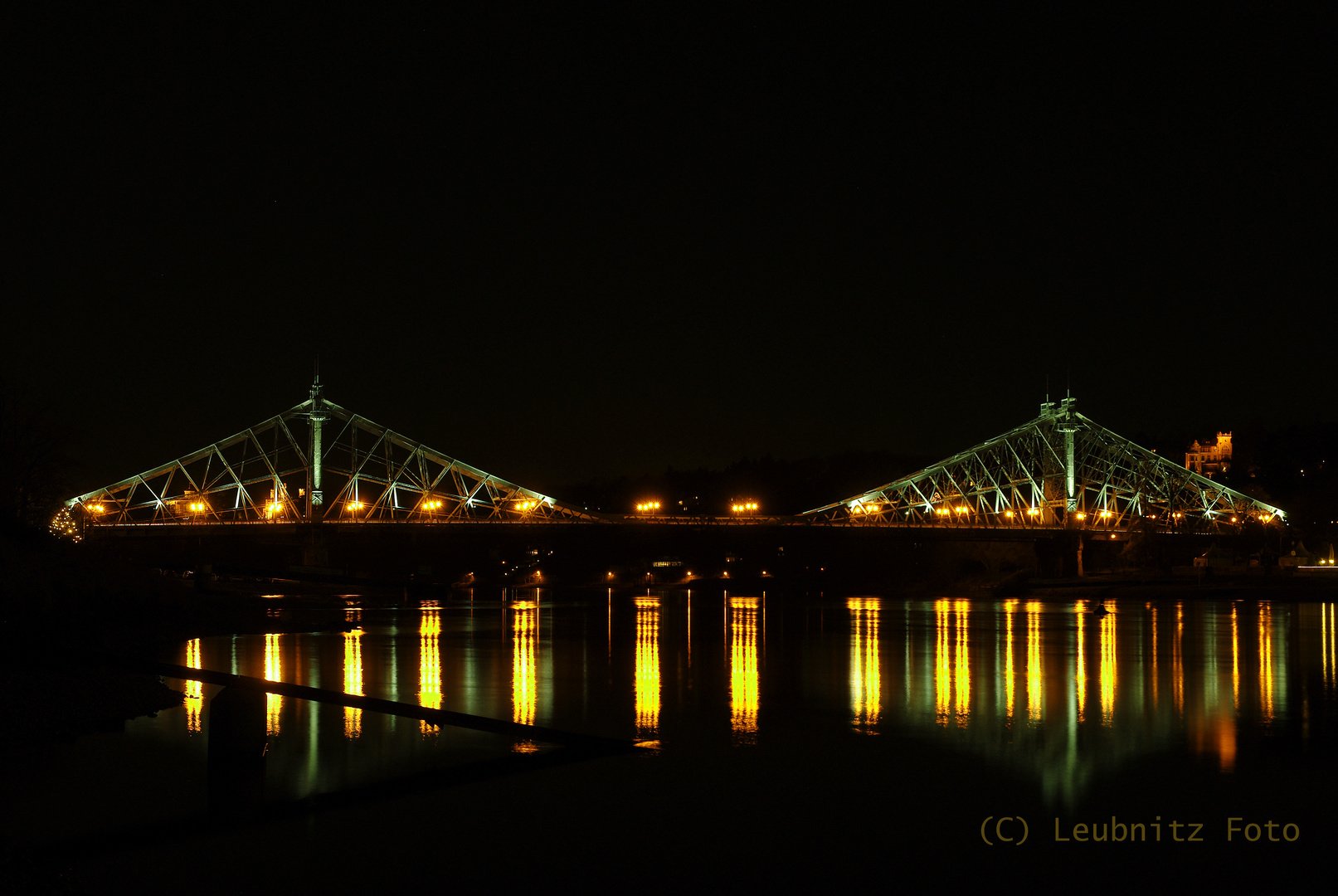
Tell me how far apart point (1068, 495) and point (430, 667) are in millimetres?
94776

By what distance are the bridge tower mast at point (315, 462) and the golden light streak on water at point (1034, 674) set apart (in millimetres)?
63488

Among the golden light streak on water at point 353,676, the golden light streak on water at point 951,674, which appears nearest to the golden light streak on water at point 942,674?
the golden light streak on water at point 951,674

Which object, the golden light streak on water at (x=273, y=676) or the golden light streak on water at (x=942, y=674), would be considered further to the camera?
the golden light streak on water at (x=942, y=674)

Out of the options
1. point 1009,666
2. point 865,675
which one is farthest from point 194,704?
point 1009,666

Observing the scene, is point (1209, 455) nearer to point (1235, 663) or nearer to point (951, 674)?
point (1235, 663)

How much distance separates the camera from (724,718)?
757 inches

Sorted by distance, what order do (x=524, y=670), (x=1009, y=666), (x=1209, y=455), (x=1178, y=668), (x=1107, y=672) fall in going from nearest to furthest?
1. (x=1107, y=672)
2. (x=524, y=670)
3. (x=1178, y=668)
4. (x=1009, y=666)
5. (x=1209, y=455)

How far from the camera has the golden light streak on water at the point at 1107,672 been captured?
19664 mm

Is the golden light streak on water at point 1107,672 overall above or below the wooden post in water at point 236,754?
below

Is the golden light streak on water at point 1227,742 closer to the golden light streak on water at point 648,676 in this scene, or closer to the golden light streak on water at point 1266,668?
the golden light streak on water at point 1266,668

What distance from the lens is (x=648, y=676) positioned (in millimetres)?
26125

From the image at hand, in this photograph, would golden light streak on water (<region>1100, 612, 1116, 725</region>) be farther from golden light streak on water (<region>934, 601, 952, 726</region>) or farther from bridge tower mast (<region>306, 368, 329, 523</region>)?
bridge tower mast (<region>306, 368, 329, 523</region>)

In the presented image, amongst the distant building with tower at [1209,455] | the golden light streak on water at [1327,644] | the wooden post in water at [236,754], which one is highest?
the distant building with tower at [1209,455]

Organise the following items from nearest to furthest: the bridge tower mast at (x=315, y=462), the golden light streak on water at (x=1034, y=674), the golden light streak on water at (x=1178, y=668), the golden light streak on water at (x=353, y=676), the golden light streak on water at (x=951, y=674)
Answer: the golden light streak on water at (x=353, y=676) < the golden light streak on water at (x=951, y=674) < the golden light streak on water at (x=1034, y=674) < the golden light streak on water at (x=1178, y=668) < the bridge tower mast at (x=315, y=462)
